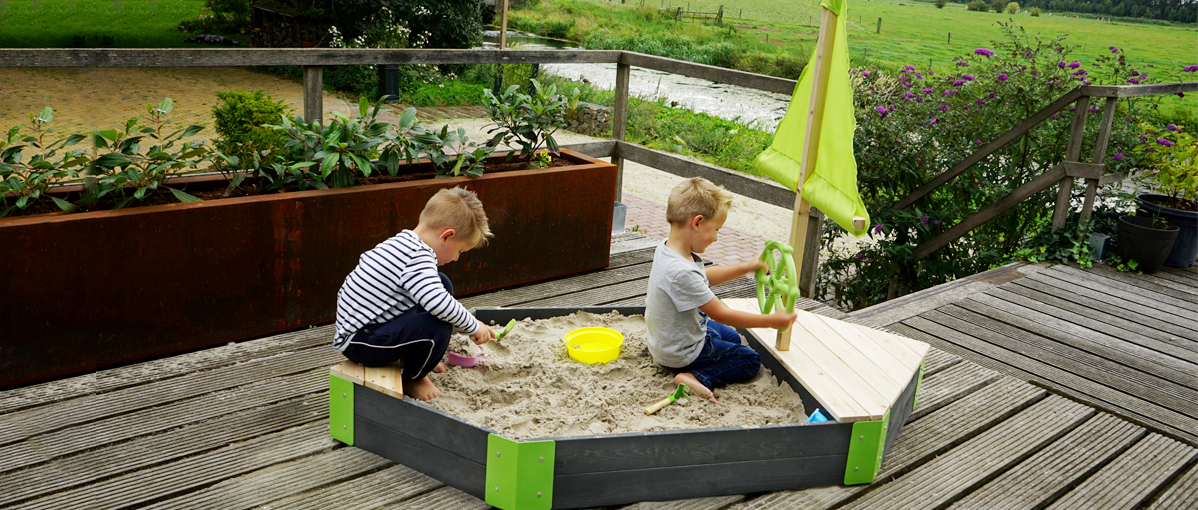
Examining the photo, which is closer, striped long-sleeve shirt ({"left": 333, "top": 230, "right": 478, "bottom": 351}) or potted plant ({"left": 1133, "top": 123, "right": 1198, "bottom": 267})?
striped long-sleeve shirt ({"left": 333, "top": 230, "right": 478, "bottom": 351})

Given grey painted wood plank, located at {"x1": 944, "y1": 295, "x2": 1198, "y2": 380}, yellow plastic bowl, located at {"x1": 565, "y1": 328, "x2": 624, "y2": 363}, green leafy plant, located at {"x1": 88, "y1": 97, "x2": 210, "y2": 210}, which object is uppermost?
green leafy plant, located at {"x1": 88, "y1": 97, "x2": 210, "y2": 210}

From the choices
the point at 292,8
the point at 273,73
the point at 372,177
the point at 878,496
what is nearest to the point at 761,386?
the point at 878,496

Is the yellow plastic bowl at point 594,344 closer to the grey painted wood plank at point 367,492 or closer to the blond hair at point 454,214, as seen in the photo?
the blond hair at point 454,214

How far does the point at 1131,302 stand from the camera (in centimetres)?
445

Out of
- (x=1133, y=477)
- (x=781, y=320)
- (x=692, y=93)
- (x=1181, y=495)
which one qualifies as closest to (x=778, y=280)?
(x=781, y=320)

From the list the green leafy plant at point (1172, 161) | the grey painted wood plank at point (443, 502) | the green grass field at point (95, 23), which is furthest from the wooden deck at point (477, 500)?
the green grass field at point (95, 23)

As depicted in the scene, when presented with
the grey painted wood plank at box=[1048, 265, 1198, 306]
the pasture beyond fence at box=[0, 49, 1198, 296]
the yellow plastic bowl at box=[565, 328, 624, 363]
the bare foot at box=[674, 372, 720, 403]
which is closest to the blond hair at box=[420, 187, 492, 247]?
the yellow plastic bowl at box=[565, 328, 624, 363]

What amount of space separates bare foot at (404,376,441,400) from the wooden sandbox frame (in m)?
0.17

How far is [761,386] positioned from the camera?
2725mm

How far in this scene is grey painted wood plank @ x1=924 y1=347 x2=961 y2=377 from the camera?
3.33 metres

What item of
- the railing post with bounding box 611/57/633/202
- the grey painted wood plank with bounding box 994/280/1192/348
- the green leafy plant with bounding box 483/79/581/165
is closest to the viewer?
the grey painted wood plank with bounding box 994/280/1192/348

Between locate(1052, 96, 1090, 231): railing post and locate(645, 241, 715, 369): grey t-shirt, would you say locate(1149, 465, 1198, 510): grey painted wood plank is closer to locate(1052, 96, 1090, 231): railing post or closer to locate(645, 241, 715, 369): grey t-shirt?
locate(645, 241, 715, 369): grey t-shirt

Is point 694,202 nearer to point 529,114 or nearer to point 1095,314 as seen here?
point 529,114

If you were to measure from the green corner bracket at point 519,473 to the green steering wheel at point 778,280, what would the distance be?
93cm
